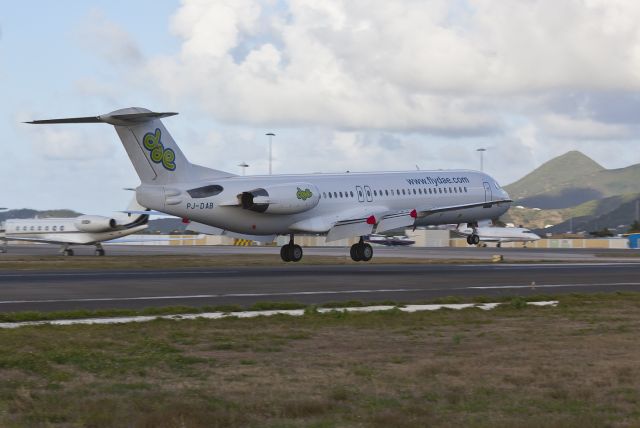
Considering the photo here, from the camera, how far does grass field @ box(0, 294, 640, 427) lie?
10070 mm

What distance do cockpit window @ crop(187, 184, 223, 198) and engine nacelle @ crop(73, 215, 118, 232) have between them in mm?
37563

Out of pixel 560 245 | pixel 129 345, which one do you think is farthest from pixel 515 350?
pixel 560 245

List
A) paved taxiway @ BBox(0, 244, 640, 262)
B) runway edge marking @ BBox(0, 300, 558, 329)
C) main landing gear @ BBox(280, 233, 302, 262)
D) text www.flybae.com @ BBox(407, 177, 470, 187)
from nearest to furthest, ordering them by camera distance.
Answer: runway edge marking @ BBox(0, 300, 558, 329) < main landing gear @ BBox(280, 233, 302, 262) < text www.flybae.com @ BBox(407, 177, 470, 187) < paved taxiway @ BBox(0, 244, 640, 262)

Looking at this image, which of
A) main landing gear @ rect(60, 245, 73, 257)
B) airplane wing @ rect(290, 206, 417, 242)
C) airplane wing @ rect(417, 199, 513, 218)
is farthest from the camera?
main landing gear @ rect(60, 245, 73, 257)

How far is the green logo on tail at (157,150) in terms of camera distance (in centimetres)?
3922

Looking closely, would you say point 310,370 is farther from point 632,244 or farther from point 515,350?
point 632,244

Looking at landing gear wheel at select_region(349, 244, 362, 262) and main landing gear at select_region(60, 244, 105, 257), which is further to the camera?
main landing gear at select_region(60, 244, 105, 257)

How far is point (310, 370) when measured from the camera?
13.2m

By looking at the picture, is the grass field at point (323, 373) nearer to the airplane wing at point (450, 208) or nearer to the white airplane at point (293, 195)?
the white airplane at point (293, 195)

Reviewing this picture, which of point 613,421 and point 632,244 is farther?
point 632,244

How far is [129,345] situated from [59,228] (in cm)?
6567

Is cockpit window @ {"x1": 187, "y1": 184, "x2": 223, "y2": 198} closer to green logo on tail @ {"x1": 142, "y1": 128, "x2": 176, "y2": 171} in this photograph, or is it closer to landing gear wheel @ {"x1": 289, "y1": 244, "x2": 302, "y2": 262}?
green logo on tail @ {"x1": 142, "y1": 128, "x2": 176, "y2": 171}

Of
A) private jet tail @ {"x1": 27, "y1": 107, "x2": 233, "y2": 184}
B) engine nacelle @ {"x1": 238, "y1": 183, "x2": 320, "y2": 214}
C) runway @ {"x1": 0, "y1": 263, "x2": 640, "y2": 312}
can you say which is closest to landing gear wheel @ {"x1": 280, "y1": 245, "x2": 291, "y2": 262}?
engine nacelle @ {"x1": 238, "y1": 183, "x2": 320, "y2": 214}

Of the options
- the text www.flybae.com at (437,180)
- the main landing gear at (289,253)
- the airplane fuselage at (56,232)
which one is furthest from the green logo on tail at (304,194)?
the airplane fuselage at (56,232)
